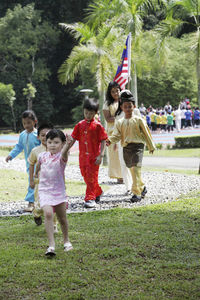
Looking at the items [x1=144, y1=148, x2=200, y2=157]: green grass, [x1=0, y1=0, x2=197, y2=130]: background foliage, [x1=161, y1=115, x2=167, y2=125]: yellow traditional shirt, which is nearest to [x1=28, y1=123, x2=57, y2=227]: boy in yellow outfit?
[x1=144, y1=148, x2=200, y2=157]: green grass

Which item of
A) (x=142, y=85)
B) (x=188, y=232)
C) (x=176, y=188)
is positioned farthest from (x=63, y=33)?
(x=188, y=232)

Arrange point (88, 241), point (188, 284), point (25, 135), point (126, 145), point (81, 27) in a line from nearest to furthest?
point (188, 284) → point (88, 241) → point (25, 135) → point (126, 145) → point (81, 27)

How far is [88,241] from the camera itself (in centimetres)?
498

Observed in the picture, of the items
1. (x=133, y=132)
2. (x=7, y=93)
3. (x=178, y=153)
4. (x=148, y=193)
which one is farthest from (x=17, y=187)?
(x=7, y=93)

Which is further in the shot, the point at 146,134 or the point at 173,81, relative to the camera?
the point at 173,81

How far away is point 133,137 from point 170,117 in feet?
77.7

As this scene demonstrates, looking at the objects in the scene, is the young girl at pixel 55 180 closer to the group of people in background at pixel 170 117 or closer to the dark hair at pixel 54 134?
the dark hair at pixel 54 134

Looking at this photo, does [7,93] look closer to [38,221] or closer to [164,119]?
[164,119]

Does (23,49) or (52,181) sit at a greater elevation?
(23,49)

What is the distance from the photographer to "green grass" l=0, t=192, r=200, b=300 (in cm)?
359

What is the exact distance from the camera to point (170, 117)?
3069cm

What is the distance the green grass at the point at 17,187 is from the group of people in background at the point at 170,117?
19.1 meters

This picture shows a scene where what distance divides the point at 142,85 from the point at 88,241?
32.7 metres

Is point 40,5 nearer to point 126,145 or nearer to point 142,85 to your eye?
point 142,85
